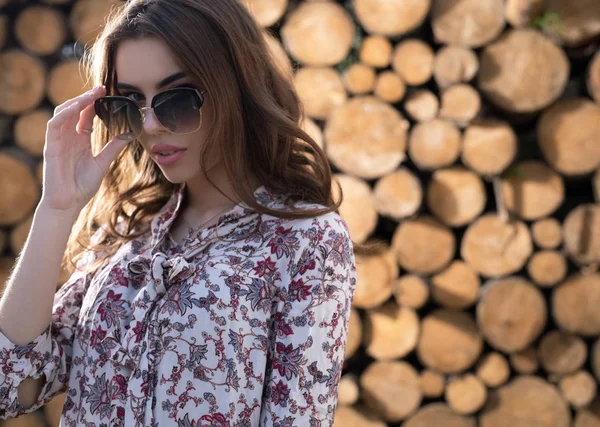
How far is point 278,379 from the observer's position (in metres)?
1.30

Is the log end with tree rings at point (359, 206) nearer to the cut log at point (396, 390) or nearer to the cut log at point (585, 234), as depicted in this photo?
the cut log at point (396, 390)

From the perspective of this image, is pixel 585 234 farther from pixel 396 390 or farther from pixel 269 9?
pixel 269 9

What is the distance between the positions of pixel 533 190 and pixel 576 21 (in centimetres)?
64

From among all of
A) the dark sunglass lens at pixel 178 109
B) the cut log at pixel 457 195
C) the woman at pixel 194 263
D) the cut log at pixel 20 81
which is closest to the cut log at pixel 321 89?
the cut log at pixel 457 195

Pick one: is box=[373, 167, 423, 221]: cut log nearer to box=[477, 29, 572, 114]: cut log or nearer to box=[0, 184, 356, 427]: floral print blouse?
box=[477, 29, 572, 114]: cut log

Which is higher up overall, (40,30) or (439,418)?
(40,30)

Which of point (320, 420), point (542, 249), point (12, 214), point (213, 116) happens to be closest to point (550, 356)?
point (542, 249)

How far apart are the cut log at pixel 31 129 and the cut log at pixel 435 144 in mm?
1459

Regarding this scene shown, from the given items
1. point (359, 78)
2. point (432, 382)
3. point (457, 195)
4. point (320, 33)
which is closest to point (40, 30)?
point (320, 33)

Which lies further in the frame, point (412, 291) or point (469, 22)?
point (412, 291)

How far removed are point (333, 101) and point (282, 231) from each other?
150 cm

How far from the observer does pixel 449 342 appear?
2.82 m

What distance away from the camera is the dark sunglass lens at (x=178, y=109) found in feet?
4.37

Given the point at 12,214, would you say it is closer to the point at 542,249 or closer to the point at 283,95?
the point at 283,95
